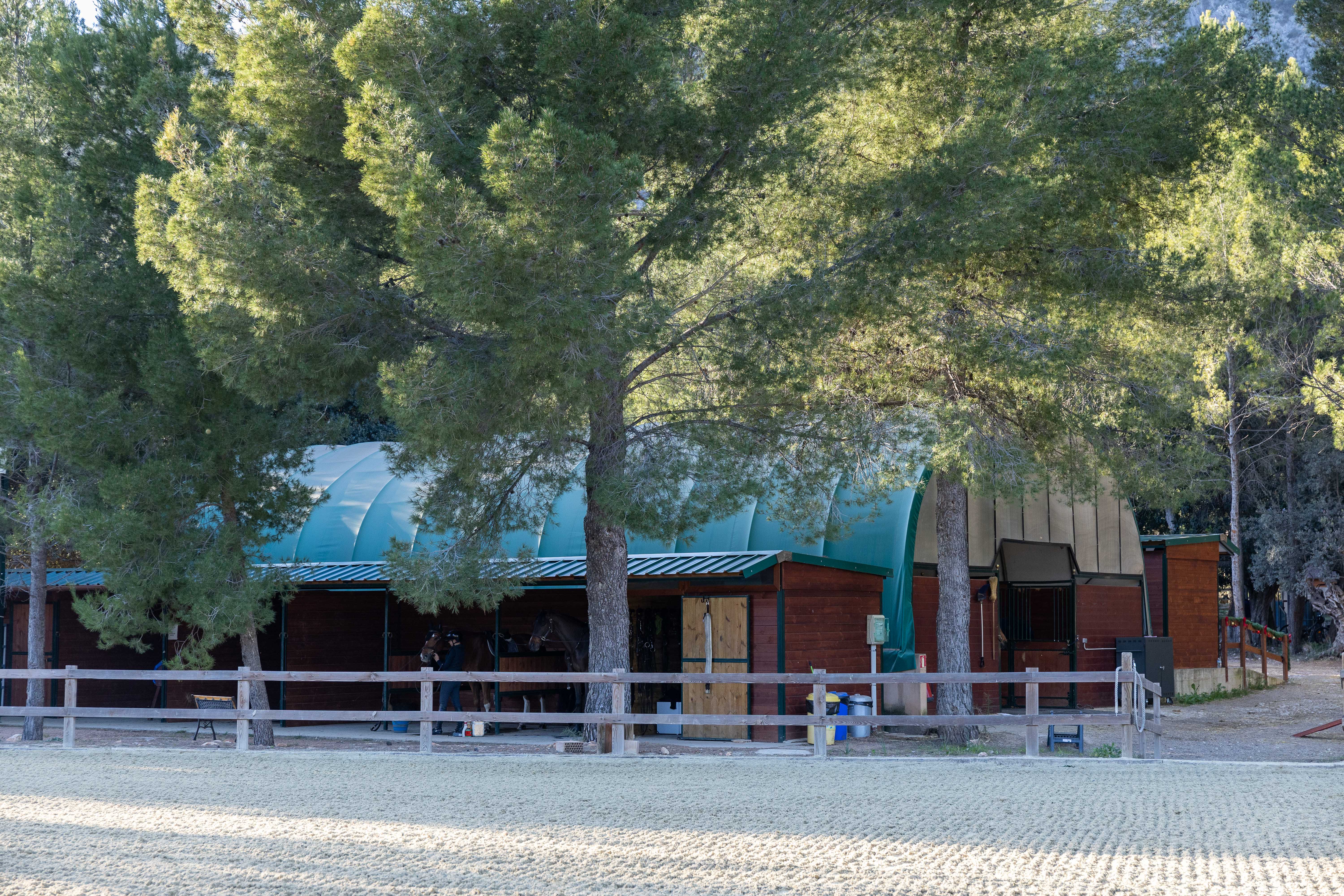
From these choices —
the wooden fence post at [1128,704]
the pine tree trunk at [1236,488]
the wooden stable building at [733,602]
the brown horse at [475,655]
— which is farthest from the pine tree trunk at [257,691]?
the pine tree trunk at [1236,488]

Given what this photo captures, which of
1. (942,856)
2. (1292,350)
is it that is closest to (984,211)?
(942,856)

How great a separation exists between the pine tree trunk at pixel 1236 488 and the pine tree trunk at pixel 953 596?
77.3 feet

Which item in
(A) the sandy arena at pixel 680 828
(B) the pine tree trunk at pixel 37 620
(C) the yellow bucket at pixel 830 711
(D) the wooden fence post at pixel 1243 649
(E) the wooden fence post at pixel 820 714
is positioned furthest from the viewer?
(D) the wooden fence post at pixel 1243 649

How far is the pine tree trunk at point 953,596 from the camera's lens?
1658 cm

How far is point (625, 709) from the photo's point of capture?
14195mm

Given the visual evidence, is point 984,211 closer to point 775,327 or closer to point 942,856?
point 775,327

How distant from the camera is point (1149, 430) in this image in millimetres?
16000

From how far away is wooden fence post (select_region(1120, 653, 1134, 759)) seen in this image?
1324 cm

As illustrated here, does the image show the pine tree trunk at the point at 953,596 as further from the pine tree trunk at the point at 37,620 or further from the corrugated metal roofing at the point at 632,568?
the pine tree trunk at the point at 37,620

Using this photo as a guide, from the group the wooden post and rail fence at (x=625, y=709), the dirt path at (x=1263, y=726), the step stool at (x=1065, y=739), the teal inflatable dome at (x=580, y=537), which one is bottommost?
the dirt path at (x=1263, y=726)

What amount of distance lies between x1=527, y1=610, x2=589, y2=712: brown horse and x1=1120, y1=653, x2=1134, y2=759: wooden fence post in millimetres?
7807

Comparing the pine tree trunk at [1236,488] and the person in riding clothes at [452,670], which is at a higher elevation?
the pine tree trunk at [1236,488]

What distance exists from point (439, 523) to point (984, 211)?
693 cm

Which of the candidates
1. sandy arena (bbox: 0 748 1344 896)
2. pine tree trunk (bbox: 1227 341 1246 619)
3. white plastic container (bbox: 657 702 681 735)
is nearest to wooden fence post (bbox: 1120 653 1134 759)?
sandy arena (bbox: 0 748 1344 896)
